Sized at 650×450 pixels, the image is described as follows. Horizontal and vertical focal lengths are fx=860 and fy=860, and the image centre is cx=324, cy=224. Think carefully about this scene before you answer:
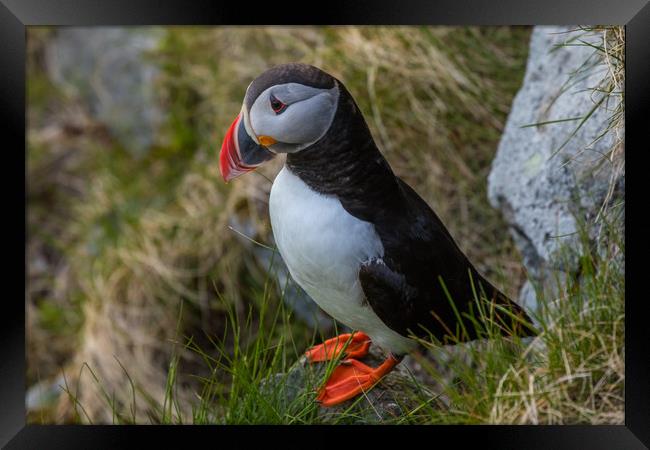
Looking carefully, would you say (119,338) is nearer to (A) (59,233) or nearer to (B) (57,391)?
(B) (57,391)

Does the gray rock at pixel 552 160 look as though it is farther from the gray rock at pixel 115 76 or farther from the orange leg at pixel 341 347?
the gray rock at pixel 115 76

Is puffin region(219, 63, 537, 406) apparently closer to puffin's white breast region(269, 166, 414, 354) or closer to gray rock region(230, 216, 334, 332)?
puffin's white breast region(269, 166, 414, 354)

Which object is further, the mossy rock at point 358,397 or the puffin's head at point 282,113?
the mossy rock at point 358,397

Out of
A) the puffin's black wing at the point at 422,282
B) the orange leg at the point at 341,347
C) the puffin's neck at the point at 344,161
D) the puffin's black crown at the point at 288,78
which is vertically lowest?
the orange leg at the point at 341,347

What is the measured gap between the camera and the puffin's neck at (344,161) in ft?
5.43

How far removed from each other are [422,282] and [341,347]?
0.29 m

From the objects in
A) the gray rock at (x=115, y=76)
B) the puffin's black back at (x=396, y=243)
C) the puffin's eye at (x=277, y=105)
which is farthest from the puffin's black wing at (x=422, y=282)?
the gray rock at (x=115, y=76)

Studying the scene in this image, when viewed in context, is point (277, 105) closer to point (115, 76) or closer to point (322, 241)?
point (322, 241)

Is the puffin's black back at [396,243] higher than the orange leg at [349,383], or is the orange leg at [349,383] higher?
the puffin's black back at [396,243]

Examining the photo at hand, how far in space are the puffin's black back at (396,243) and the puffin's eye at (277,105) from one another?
104 millimetres

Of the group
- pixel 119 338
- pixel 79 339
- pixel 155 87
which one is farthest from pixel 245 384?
pixel 155 87

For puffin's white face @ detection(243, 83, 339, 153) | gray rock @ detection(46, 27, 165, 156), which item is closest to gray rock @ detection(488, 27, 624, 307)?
puffin's white face @ detection(243, 83, 339, 153)

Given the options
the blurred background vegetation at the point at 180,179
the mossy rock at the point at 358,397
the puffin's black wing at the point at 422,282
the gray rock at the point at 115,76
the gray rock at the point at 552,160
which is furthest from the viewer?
the gray rock at the point at 115,76

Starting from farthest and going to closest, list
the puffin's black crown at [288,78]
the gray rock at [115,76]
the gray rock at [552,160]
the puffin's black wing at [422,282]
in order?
the gray rock at [115,76] < the gray rock at [552,160] < the puffin's black wing at [422,282] < the puffin's black crown at [288,78]
